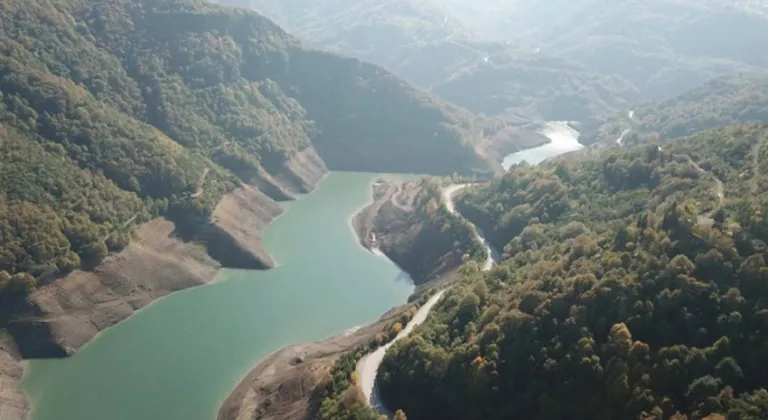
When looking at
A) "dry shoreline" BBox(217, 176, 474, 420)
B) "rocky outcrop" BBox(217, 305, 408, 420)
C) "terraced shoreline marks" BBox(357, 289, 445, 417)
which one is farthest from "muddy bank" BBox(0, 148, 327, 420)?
"terraced shoreline marks" BBox(357, 289, 445, 417)

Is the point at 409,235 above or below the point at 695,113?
below

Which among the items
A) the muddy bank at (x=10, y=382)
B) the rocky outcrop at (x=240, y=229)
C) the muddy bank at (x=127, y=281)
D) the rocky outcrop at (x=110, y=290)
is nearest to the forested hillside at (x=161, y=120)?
the rocky outcrop at (x=110, y=290)

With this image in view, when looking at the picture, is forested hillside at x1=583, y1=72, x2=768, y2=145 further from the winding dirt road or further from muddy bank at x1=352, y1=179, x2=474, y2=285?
the winding dirt road

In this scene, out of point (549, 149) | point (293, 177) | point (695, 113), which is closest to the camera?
point (293, 177)

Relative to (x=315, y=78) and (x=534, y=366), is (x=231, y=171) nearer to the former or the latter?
(x=315, y=78)

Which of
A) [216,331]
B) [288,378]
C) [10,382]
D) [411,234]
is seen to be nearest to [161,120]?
[411,234]

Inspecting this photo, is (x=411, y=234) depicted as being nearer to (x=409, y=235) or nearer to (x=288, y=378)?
(x=409, y=235)
